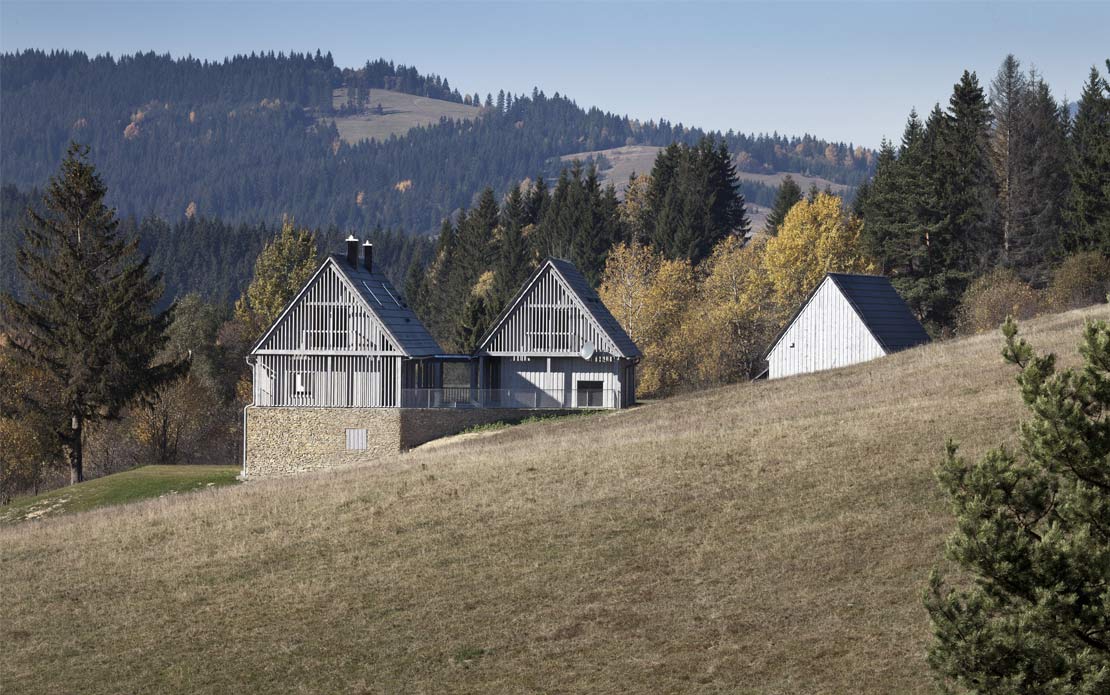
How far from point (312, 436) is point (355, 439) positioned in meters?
2.02

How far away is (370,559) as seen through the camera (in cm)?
2639

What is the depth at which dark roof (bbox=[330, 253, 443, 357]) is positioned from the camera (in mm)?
59406

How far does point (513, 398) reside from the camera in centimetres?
5988

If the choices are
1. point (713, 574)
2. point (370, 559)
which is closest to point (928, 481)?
point (713, 574)

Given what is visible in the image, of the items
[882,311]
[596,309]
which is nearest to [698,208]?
[882,311]

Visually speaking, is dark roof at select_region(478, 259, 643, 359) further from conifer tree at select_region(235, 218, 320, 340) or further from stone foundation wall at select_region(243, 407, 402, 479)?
conifer tree at select_region(235, 218, 320, 340)

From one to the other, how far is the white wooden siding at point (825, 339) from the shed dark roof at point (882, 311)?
0.37 meters

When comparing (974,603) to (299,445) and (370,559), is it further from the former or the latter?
(299,445)

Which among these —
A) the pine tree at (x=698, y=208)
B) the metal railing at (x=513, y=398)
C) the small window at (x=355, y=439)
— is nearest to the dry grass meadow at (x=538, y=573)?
the small window at (x=355, y=439)

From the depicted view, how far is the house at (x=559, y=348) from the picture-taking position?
2405 inches

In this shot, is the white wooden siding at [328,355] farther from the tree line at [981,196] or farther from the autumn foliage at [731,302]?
the tree line at [981,196]

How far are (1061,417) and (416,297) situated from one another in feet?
387

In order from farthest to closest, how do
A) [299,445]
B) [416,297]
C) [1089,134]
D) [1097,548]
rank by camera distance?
[416,297] < [1089,134] < [299,445] < [1097,548]

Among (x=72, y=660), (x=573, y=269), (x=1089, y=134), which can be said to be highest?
(x=1089, y=134)
